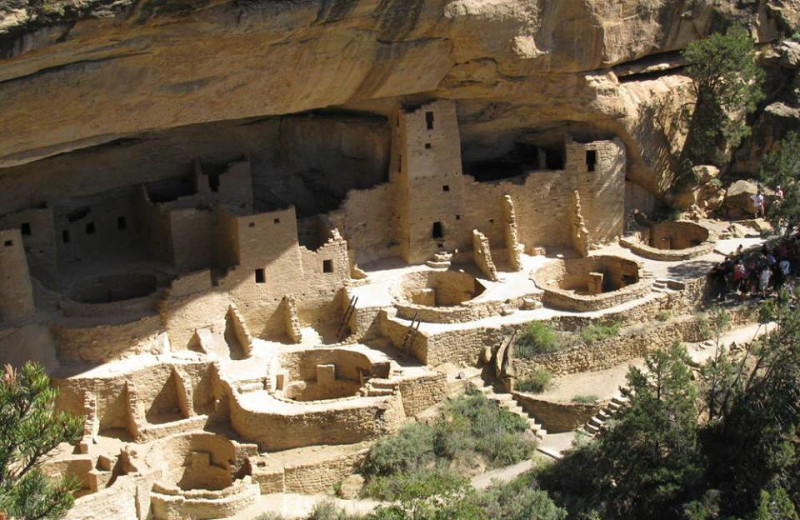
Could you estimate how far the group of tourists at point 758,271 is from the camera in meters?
24.5

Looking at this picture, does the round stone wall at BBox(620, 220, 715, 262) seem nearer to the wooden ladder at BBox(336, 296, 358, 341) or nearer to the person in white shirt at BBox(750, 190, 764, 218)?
the person in white shirt at BBox(750, 190, 764, 218)

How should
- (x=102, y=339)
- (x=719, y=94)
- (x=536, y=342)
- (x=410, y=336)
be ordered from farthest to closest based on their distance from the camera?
(x=719, y=94)
(x=410, y=336)
(x=536, y=342)
(x=102, y=339)

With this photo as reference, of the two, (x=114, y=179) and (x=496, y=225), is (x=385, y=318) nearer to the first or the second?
(x=496, y=225)

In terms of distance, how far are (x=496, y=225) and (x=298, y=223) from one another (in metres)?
3.95

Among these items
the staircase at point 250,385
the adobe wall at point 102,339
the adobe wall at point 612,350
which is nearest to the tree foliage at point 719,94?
the adobe wall at point 612,350

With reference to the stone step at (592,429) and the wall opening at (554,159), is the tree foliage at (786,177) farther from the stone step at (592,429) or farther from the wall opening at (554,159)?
the stone step at (592,429)

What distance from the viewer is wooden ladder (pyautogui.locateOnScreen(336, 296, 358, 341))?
23.9 meters

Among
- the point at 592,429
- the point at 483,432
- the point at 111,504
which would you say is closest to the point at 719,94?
the point at 592,429

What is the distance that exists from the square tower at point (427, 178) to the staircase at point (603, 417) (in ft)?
16.8

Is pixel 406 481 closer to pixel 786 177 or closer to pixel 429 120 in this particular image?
pixel 429 120

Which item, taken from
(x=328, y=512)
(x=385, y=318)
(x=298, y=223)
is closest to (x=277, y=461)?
(x=328, y=512)

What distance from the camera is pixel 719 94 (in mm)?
26547

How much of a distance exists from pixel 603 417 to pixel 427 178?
6012mm

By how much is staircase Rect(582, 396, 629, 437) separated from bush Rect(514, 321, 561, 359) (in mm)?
1409
